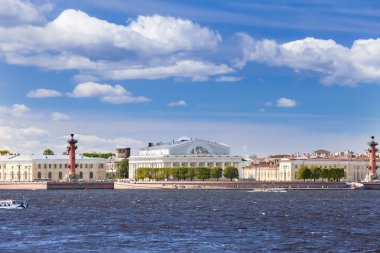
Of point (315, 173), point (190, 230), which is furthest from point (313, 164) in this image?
point (190, 230)

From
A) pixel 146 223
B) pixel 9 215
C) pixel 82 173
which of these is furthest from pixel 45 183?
pixel 146 223

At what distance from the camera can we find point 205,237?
41.8 meters

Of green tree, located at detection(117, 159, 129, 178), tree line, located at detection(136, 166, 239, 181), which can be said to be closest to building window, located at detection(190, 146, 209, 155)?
tree line, located at detection(136, 166, 239, 181)

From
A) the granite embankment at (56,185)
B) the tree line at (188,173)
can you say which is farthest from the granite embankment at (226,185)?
the tree line at (188,173)

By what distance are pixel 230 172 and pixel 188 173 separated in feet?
21.4

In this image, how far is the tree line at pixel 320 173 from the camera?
140 m

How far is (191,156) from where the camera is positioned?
15500 centimetres

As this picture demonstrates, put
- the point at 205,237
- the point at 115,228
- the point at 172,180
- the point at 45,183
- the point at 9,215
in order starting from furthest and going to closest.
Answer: the point at 172,180 → the point at 45,183 → the point at 9,215 → the point at 115,228 → the point at 205,237

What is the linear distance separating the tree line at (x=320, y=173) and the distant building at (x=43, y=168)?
110ft

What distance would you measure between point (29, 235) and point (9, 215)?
16.0 m

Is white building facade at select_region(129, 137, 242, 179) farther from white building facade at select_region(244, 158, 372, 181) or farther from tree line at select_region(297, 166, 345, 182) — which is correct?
Answer: tree line at select_region(297, 166, 345, 182)

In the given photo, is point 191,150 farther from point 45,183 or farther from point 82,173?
point 45,183

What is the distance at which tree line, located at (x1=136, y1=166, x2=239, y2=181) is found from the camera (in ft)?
460

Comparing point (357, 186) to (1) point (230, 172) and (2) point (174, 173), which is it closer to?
(1) point (230, 172)
